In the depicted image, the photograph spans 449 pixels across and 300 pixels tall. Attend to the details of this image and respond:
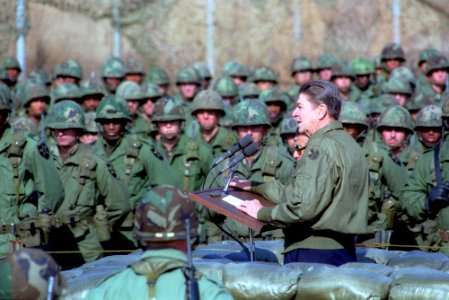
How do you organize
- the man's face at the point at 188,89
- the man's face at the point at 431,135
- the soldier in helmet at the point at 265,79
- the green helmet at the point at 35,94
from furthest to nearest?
the soldier in helmet at the point at 265,79 < the man's face at the point at 188,89 < the green helmet at the point at 35,94 < the man's face at the point at 431,135

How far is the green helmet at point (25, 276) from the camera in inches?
249

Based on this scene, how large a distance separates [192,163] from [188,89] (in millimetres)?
5772

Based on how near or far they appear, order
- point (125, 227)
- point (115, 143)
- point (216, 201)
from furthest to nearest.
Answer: point (115, 143), point (125, 227), point (216, 201)

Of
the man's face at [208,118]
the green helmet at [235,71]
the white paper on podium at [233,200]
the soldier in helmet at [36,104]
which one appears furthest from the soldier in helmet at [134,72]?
the white paper on podium at [233,200]

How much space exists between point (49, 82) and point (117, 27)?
6.19 m

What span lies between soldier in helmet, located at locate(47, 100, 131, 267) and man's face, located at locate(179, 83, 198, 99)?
7314mm

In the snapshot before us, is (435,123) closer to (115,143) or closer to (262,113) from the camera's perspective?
(262,113)

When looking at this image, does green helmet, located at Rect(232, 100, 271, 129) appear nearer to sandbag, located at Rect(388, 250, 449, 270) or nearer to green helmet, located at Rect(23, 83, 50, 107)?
green helmet, located at Rect(23, 83, 50, 107)

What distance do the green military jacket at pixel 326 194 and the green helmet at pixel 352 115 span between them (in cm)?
615

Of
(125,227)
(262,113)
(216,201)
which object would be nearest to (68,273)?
(216,201)

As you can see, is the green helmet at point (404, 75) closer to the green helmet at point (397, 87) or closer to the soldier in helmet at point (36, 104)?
the green helmet at point (397, 87)

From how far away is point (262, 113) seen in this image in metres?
15.3

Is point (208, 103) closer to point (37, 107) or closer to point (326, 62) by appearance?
point (37, 107)

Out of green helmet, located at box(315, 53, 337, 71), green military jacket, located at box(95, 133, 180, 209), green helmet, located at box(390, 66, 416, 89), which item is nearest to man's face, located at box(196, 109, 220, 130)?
green military jacket, located at box(95, 133, 180, 209)
